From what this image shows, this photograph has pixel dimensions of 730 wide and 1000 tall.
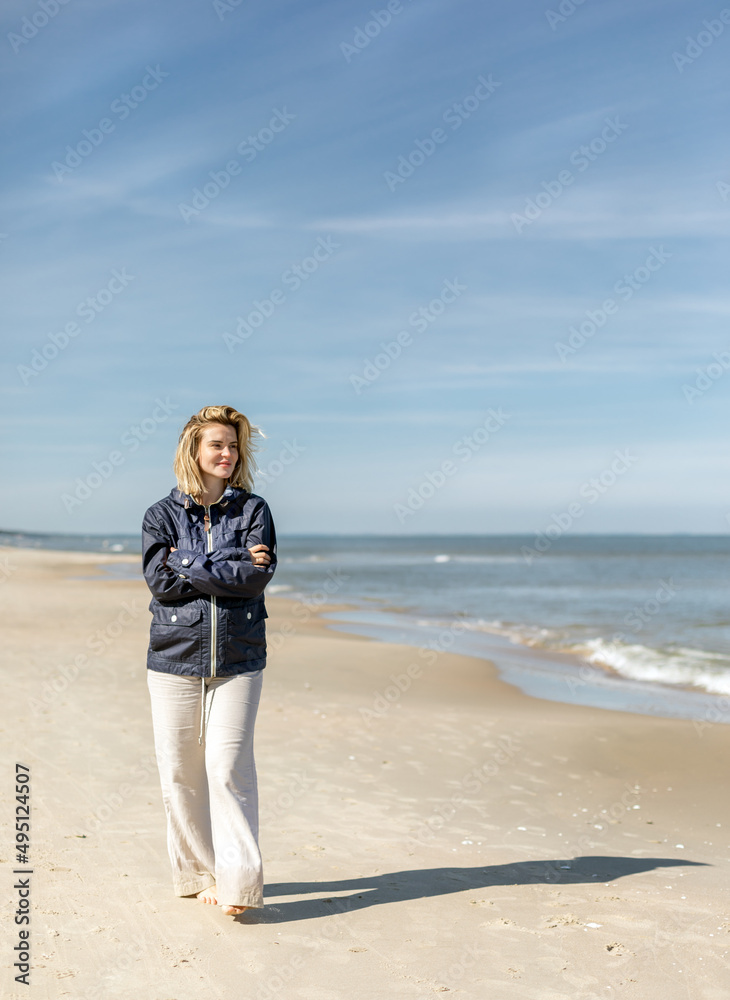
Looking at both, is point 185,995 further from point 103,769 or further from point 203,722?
point 103,769

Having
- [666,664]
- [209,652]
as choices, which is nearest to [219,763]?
[209,652]

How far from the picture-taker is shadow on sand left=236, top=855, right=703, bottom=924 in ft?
13.1

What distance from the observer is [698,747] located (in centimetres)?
785

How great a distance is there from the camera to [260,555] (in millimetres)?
3717

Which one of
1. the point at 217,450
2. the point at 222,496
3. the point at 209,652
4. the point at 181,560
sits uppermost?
the point at 217,450

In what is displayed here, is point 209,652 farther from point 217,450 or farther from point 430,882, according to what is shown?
point 430,882

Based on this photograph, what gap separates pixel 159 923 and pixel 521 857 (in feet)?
7.16

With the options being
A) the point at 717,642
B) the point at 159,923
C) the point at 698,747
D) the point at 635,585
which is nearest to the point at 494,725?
the point at 698,747

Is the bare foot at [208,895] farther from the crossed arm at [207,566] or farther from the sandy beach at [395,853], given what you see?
the crossed arm at [207,566]

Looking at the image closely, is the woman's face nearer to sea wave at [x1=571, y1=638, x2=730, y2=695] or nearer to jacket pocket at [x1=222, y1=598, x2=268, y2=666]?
jacket pocket at [x1=222, y1=598, x2=268, y2=666]

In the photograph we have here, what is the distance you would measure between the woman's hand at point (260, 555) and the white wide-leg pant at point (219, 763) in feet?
1.60

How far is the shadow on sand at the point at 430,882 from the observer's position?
3979 millimetres

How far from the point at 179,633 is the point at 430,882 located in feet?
6.33

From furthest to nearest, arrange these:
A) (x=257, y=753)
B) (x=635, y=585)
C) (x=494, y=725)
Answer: (x=635, y=585)
(x=494, y=725)
(x=257, y=753)
